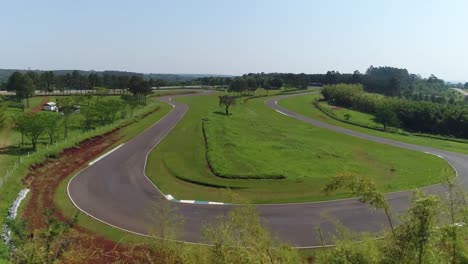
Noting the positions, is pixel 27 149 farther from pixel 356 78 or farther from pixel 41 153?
pixel 356 78

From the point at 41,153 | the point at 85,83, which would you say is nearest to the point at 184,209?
the point at 41,153

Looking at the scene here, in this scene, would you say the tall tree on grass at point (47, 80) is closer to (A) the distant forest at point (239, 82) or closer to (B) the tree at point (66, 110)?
(A) the distant forest at point (239, 82)

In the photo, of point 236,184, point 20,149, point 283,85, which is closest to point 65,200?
point 236,184

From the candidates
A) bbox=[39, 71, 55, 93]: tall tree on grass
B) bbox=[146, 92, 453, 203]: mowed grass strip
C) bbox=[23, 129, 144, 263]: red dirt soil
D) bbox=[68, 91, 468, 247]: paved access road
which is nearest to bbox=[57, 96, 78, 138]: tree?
bbox=[23, 129, 144, 263]: red dirt soil

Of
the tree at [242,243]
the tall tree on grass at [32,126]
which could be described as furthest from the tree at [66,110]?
the tree at [242,243]

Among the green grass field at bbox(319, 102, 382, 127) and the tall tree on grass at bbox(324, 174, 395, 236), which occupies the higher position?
the tall tree on grass at bbox(324, 174, 395, 236)

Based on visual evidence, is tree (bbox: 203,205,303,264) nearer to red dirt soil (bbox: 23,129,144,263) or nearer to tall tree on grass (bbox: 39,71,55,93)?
red dirt soil (bbox: 23,129,144,263)

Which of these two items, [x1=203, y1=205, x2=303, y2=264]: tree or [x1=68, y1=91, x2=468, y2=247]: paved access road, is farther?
[x1=68, y1=91, x2=468, y2=247]: paved access road
